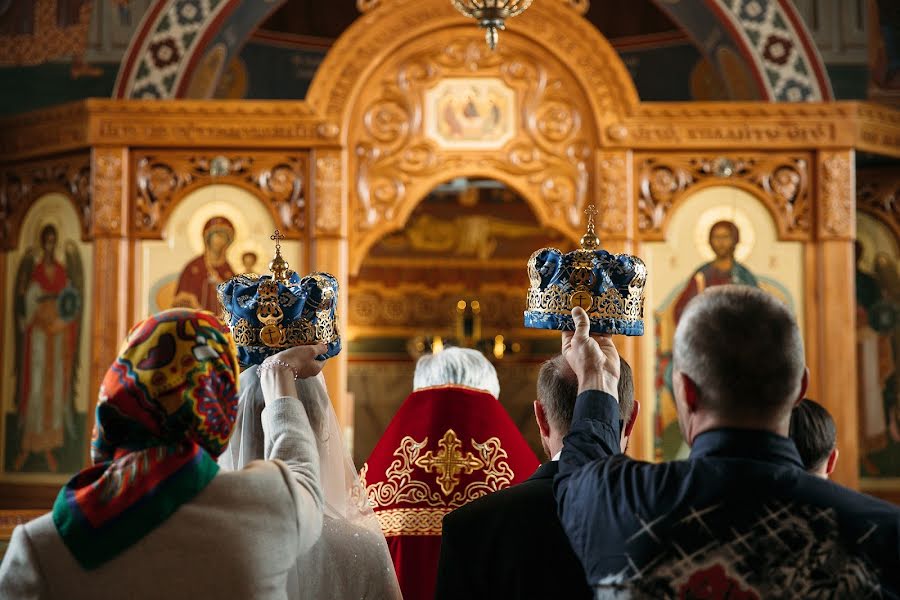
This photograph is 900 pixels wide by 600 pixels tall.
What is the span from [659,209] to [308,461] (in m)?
4.88

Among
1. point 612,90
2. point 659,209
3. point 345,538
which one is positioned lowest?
point 345,538

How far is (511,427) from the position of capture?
3811mm

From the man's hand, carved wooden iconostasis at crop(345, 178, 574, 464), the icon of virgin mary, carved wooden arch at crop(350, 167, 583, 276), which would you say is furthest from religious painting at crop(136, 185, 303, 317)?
the man's hand

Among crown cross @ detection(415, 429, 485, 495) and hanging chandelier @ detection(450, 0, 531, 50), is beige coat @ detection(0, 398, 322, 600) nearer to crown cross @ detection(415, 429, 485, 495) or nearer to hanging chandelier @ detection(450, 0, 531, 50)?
crown cross @ detection(415, 429, 485, 495)

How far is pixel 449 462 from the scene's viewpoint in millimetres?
3725

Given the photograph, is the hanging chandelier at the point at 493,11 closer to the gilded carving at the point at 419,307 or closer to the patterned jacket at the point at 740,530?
the patterned jacket at the point at 740,530

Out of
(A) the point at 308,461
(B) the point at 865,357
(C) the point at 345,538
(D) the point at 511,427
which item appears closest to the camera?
(A) the point at 308,461

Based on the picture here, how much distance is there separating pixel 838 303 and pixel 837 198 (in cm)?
57

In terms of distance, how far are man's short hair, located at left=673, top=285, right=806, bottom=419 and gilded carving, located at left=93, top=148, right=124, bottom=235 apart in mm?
5476

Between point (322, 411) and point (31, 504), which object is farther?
point (31, 504)

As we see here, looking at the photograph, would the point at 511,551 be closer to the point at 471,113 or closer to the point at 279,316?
the point at 279,316

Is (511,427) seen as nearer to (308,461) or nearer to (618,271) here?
(618,271)

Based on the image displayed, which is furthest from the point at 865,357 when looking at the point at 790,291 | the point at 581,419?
the point at 581,419

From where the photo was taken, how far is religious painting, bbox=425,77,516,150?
23.1 feet
